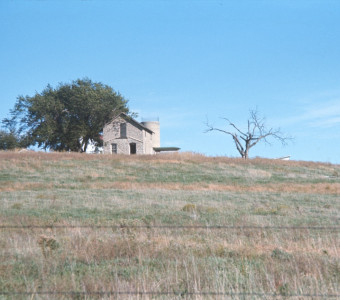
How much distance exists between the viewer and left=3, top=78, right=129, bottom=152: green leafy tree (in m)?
59.6

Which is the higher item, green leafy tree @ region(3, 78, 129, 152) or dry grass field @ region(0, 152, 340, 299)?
green leafy tree @ region(3, 78, 129, 152)

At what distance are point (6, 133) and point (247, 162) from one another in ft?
157

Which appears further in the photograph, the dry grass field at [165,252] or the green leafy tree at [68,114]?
the green leafy tree at [68,114]

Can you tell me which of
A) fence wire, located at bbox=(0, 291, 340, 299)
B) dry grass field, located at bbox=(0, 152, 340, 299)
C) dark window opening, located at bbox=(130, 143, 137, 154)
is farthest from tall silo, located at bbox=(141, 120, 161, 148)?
fence wire, located at bbox=(0, 291, 340, 299)

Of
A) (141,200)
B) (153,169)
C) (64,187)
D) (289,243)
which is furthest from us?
(153,169)

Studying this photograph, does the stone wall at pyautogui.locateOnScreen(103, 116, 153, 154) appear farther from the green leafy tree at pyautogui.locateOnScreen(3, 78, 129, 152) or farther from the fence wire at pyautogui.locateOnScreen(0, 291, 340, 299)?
the fence wire at pyautogui.locateOnScreen(0, 291, 340, 299)

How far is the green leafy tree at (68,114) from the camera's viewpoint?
2347 inches

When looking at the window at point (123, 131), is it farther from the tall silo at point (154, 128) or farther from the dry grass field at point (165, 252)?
the dry grass field at point (165, 252)

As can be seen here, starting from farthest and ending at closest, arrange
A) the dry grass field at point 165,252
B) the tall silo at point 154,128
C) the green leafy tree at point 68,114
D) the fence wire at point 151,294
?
1. the tall silo at point 154,128
2. the green leafy tree at point 68,114
3. the dry grass field at point 165,252
4. the fence wire at point 151,294

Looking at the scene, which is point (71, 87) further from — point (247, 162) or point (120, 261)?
point (120, 261)

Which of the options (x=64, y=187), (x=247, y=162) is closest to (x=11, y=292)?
(x=64, y=187)

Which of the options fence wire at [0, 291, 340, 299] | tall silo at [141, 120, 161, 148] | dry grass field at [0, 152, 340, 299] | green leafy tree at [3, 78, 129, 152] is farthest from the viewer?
tall silo at [141, 120, 161, 148]

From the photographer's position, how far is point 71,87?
210 feet

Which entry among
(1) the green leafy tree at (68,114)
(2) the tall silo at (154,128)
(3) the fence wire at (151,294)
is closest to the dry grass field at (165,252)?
(3) the fence wire at (151,294)
